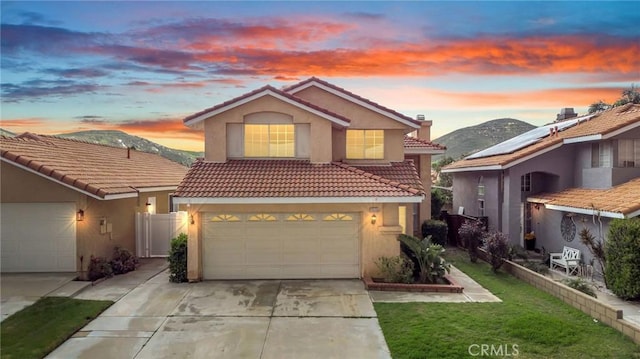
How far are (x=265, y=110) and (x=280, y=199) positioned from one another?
3.99m

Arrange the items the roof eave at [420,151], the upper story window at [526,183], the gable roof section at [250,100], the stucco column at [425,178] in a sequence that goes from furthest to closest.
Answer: the stucco column at [425,178] < the roof eave at [420,151] < the upper story window at [526,183] < the gable roof section at [250,100]

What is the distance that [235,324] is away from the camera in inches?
358

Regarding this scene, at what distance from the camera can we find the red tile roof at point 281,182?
1233cm

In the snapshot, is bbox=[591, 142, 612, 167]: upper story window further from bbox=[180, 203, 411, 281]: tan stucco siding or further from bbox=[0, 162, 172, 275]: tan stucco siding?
bbox=[0, 162, 172, 275]: tan stucco siding

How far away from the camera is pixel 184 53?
672 inches

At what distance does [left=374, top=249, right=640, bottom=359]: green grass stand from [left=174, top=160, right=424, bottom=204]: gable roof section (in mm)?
3608

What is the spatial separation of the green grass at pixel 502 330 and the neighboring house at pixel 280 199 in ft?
10.2

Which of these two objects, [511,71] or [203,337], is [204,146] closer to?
[203,337]

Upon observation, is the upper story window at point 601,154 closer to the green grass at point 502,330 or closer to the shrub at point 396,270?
the green grass at point 502,330

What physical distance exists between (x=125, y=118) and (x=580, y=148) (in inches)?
865

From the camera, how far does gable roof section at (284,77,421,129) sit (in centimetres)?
1598

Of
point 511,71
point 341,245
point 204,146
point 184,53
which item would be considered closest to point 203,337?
point 341,245

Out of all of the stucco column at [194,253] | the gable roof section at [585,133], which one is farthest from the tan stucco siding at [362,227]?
the gable roof section at [585,133]

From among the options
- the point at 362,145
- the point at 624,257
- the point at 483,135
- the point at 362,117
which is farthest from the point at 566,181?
the point at 483,135
